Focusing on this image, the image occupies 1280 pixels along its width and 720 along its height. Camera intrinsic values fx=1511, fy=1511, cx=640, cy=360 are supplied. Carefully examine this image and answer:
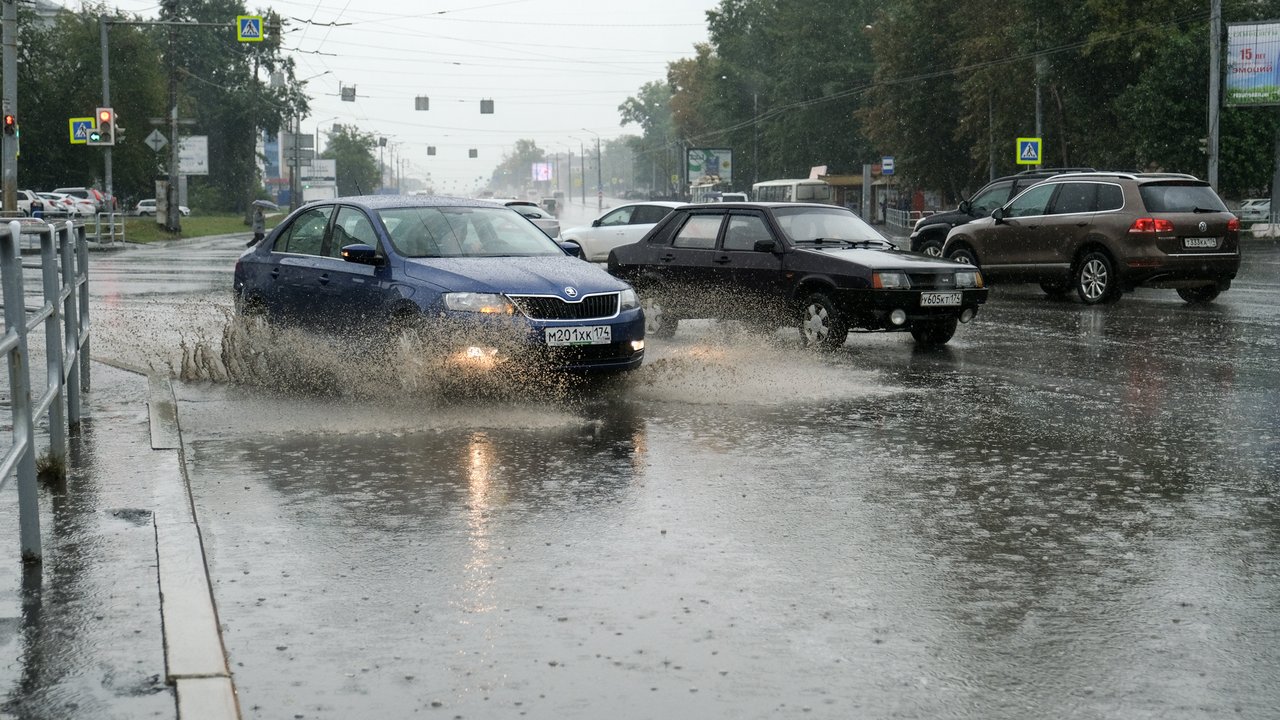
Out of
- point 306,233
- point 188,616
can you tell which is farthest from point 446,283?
point 188,616

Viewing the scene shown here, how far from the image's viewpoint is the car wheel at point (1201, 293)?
19.8m

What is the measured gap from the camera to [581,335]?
10.2 m

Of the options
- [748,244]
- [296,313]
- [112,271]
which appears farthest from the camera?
[112,271]

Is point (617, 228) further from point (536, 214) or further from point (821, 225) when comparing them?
point (821, 225)

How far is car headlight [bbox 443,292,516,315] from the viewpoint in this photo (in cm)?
1013

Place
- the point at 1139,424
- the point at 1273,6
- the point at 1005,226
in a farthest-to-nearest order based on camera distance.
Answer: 1. the point at 1273,6
2. the point at 1005,226
3. the point at 1139,424

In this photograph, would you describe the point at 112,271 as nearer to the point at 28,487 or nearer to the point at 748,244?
the point at 748,244

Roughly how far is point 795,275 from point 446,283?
4.49 metres

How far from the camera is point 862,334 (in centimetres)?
1595

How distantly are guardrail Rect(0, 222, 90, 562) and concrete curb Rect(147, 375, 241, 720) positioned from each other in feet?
1.77

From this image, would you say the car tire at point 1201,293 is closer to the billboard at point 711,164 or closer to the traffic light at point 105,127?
the traffic light at point 105,127

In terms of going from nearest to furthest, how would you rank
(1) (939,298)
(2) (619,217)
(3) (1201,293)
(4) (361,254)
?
(4) (361,254) < (1) (939,298) < (3) (1201,293) < (2) (619,217)

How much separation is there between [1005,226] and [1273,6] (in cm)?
4721

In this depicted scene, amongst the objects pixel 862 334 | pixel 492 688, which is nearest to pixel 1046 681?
pixel 492 688
